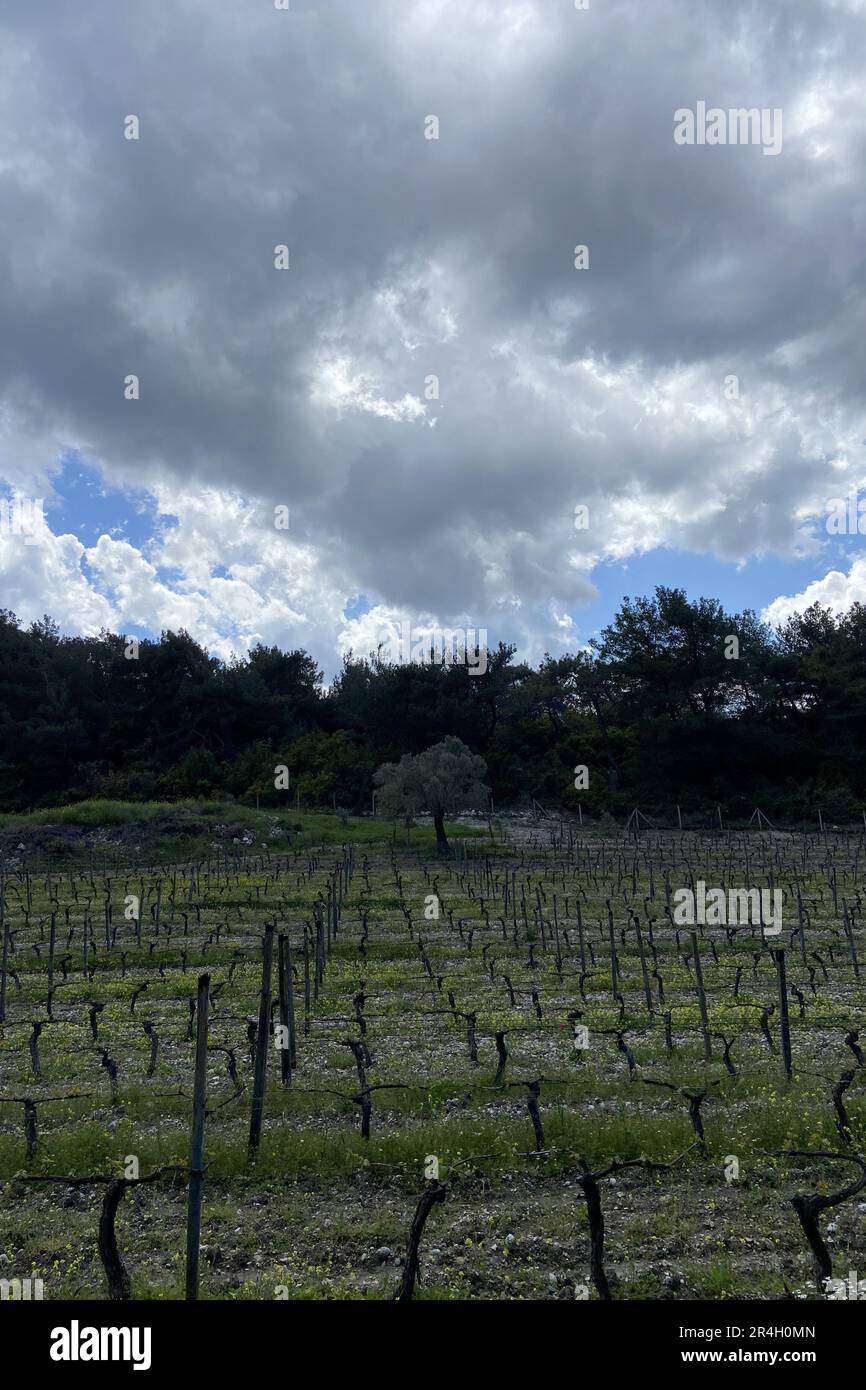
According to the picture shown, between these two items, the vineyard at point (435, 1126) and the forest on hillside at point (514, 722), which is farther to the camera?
the forest on hillside at point (514, 722)

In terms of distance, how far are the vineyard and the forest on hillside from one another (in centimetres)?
4159

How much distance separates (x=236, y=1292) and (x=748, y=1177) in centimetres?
485

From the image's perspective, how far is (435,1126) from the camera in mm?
9547

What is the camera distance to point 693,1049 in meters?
12.3

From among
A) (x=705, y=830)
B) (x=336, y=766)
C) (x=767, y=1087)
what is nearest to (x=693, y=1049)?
(x=767, y=1087)

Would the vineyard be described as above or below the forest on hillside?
below

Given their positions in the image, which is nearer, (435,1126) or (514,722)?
(435,1126)

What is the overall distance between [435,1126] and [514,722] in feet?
199

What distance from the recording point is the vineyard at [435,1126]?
6617 millimetres

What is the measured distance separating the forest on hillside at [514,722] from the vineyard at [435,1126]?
4159cm

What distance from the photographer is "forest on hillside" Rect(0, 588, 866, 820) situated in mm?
61844

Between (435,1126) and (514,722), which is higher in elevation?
(514,722)

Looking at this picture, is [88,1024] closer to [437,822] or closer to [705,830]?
[437,822]
